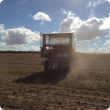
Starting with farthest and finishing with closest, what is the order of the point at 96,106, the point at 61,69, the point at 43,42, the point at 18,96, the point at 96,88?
1. the point at 43,42
2. the point at 61,69
3. the point at 96,88
4. the point at 18,96
5. the point at 96,106

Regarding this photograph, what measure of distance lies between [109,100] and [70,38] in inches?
265

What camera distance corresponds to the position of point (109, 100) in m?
4.40

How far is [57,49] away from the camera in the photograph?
1052cm

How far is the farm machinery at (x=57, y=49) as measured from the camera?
10086mm

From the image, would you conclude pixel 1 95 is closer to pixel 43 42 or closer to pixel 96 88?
pixel 96 88

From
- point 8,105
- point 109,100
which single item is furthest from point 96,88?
point 8,105

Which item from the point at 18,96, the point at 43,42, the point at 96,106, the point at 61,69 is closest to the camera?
the point at 96,106

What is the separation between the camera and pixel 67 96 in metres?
4.77

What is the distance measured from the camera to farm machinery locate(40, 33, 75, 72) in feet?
33.1

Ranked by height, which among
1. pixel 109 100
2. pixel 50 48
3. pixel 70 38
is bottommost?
pixel 109 100

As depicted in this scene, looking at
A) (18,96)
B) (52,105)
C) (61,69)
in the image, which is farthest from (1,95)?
(61,69)

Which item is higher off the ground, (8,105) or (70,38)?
(70,38)

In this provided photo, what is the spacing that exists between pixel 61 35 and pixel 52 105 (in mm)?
7519

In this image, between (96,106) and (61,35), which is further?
(61,35)
